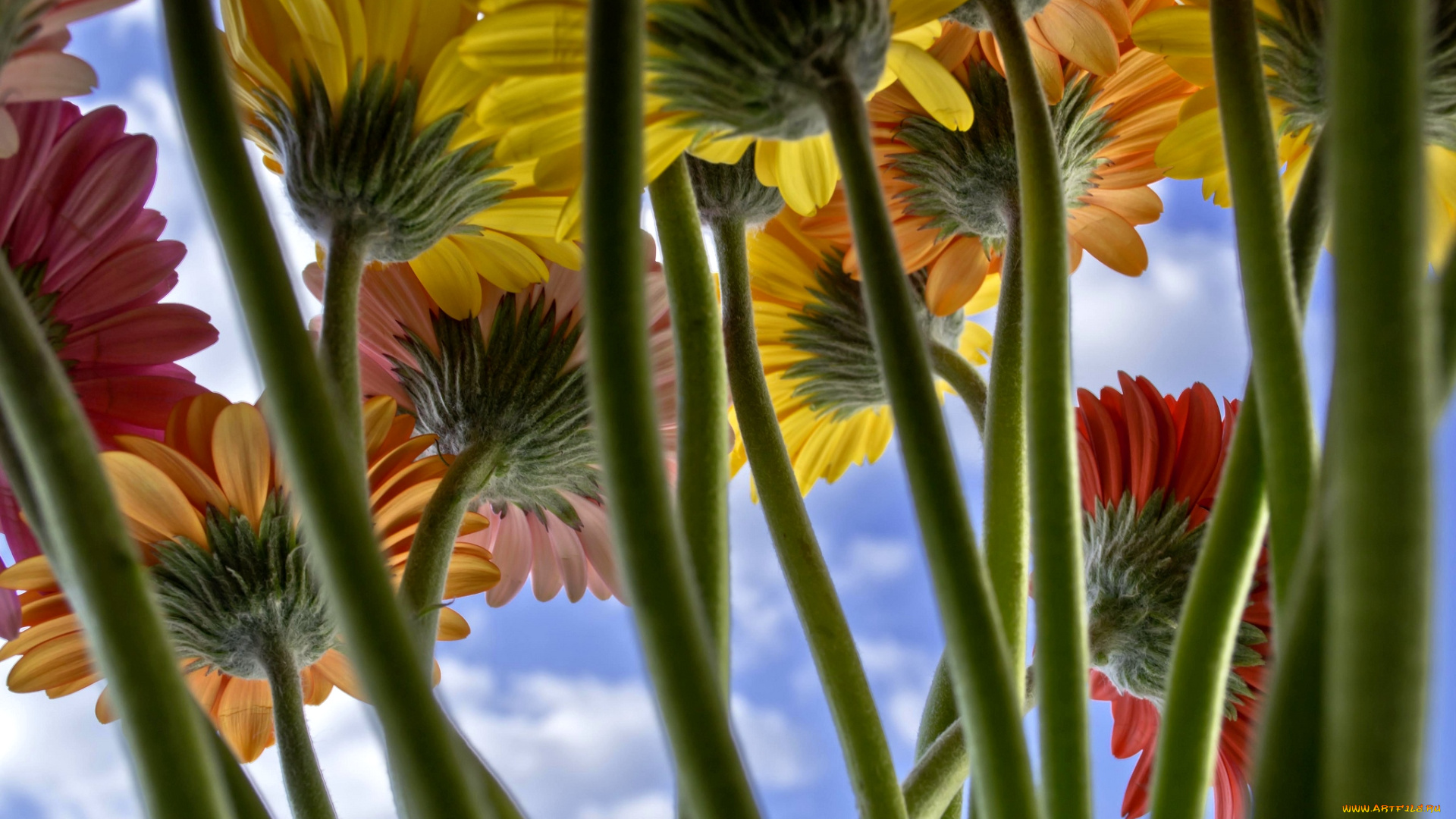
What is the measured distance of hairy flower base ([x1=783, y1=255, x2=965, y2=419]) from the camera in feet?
2.06

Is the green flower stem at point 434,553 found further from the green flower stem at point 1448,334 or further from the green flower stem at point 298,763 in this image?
the green flower stem at point 1448,334

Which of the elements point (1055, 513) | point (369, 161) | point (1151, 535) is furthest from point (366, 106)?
point (1151, 535)

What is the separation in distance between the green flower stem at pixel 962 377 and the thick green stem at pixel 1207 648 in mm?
237

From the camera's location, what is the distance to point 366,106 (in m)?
0.38

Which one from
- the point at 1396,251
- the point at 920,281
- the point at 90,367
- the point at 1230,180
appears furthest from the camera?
the point at 920,281

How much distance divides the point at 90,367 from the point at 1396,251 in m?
0.43

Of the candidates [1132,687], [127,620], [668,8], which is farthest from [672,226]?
[1132,687]

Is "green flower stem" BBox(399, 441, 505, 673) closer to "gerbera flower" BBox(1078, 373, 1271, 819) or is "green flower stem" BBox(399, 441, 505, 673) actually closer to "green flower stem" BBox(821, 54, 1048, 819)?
"green flower stem" BBox(821, 54, 1048, 819)

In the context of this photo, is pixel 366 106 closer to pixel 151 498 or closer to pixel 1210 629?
pixel 151 498

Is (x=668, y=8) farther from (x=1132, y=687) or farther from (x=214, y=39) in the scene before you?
(x=1132, y=687)

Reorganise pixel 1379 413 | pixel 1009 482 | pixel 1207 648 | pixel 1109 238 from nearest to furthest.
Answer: pixel 1379 413
pixel 1207 648
pixel 1009 482
pixel 1109 238

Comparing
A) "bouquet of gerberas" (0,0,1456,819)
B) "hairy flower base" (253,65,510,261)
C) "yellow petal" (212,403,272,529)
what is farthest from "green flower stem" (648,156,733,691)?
"yellow petal" (212,403,272,529)

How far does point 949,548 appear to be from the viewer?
0.22 metres

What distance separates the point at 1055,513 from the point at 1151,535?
29 cm
